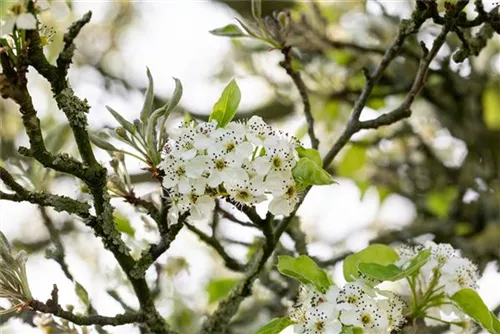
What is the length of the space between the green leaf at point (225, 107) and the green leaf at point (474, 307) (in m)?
0.45

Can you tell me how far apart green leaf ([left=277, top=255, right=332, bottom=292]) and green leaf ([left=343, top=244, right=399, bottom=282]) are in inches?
4.3

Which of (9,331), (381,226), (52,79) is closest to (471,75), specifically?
(381,226)

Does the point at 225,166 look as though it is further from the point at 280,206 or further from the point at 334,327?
the point at 334,327

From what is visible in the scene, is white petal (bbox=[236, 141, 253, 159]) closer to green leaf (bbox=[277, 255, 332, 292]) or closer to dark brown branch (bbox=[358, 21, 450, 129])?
green leaf (bbox=[277, 255, 332, 292])

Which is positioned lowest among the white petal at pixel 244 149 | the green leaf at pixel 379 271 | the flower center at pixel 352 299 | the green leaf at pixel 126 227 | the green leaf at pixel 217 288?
the flower center at pixel 352 299

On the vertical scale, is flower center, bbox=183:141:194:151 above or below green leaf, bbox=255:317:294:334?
above

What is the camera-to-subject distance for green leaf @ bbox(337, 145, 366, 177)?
2594 millimetres

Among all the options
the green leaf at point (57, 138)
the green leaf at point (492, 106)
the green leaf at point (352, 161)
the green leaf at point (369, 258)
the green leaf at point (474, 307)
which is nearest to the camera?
the green leaf at point (474, 307)

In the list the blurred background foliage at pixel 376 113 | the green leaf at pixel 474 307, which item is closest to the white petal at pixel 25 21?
the green leaf at pixel 474 307

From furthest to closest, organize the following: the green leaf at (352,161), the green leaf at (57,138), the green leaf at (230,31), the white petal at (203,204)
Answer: the green leaf at (352,161)
the green leaf at (57,138)
the green leaf at (230,31)
the white petal at (203,204)

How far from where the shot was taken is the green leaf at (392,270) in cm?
123

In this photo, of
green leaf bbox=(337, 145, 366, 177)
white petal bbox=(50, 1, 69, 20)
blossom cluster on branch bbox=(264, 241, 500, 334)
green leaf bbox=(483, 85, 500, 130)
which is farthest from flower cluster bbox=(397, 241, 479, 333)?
green leaf bbox=(483, 85, 500, 130)

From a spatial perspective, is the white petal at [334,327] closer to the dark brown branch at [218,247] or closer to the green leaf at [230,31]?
the dark brown branch at [218,247]

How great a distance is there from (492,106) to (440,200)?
1.53 feet
